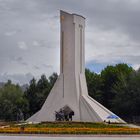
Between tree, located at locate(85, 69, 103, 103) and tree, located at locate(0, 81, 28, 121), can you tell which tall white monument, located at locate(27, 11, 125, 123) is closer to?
tree, located at locate(85, 69, 103, 103)

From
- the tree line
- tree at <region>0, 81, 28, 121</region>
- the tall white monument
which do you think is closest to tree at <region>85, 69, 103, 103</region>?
the tree line

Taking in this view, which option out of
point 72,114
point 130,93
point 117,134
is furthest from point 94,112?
point 117,134

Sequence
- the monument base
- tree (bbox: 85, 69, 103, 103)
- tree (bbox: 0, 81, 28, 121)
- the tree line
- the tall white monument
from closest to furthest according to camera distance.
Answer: the monument base < the tall white monument < the tree line < tree (bbox: 85, 69, 103, 103) < tree (bbox: 0, 81, 28, 121)

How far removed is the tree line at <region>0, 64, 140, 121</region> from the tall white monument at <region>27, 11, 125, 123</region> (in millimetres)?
9792

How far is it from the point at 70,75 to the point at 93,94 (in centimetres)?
1662

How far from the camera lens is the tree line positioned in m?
62.6

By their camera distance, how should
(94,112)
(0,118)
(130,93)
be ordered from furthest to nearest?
(0,118)
(130,93)
(94,112)

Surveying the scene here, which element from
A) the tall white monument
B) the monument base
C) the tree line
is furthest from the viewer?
the tree line

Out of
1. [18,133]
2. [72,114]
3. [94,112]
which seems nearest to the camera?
[18,133]

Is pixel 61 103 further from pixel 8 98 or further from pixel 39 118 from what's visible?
pixel 8 98

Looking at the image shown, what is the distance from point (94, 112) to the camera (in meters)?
47.9

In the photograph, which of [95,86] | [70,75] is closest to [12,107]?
[95,86]

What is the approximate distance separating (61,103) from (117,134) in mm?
24447

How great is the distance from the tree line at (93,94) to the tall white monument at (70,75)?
979 centimetres
